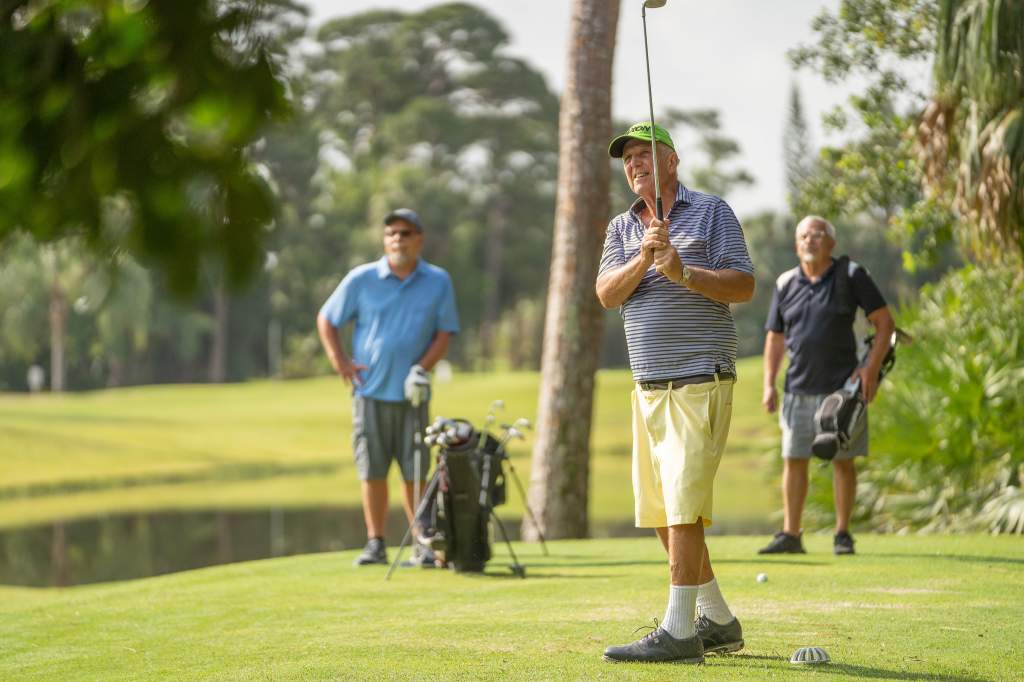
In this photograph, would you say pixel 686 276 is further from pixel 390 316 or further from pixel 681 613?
pixel 390 316

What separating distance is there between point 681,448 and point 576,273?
694 centimetres

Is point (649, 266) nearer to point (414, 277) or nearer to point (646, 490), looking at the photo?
point (646, 490)

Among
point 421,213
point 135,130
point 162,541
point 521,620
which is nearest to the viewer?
point 135,130

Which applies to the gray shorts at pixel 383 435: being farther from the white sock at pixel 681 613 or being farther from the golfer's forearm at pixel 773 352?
the white sock at pixel 681 613

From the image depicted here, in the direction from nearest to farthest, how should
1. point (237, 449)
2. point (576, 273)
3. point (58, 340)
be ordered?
point (576, 273), point (237, 449), point (58, 340)

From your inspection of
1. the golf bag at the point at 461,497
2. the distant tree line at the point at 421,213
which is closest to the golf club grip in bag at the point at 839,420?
the golf bag at the point at 461,497

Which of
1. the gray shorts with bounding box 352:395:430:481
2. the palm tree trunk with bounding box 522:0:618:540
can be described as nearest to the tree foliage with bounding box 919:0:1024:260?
the palm tree trunk with bounding box 522:0:618:540

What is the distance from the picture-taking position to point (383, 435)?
848cm

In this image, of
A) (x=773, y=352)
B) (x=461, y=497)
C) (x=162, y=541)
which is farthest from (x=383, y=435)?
(x=162, y=541)

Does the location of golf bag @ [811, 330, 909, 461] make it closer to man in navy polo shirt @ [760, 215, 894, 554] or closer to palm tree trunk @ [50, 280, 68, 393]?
man in navy polo shirt @ [760, 215, 894, 554]

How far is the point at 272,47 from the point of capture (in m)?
2.29

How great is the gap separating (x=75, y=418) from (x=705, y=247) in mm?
33265

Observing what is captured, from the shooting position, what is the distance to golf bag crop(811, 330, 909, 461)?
748 centimetres

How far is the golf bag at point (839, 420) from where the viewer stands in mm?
7484
